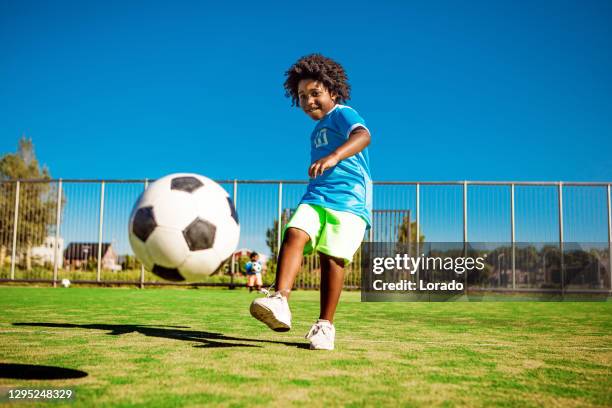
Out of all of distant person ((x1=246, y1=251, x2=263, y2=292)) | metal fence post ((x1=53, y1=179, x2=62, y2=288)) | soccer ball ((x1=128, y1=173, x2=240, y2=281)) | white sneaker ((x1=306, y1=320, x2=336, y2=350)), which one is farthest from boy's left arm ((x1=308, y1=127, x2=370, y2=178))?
metal fence post ((x1=53, y1=179, x2=62, y2=288))

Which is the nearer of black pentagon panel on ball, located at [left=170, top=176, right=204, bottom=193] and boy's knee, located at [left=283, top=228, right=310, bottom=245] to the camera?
black pentagon panel on ball, located at [left=170, top=176, right=204, bottom=193]

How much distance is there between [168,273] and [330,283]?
1.10 m

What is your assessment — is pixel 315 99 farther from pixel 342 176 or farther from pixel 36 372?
pixel 36 372

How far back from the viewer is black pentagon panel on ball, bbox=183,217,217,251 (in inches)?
113

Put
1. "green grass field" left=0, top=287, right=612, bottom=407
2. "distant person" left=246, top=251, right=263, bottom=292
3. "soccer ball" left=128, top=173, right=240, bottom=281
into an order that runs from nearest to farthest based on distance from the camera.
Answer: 1. "green grass field" left=0, top=287, right=612, bottom=407
2. "soccer ball" left=128, top=173, right=240, bottom=281
3. "distant person" left=246, top=251, right=263, bottom=292

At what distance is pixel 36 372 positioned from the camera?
2.29 meters

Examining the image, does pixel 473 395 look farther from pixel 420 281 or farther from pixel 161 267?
pixel 420 281

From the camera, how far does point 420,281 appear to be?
36.8 feet

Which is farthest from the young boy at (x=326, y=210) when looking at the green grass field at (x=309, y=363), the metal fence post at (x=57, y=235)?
the metal fence post at (x=57, y=235)

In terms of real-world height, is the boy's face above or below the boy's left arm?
above

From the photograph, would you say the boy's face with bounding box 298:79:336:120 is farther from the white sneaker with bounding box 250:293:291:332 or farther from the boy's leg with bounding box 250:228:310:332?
the white sneaker with bounding box 250:293:291:332

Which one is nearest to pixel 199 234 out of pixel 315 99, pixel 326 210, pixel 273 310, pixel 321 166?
pixel 273 310

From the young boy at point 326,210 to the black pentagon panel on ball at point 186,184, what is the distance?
0.66 metres

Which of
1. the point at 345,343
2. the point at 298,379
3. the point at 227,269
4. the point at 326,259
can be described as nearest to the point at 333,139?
the point at 326,259
